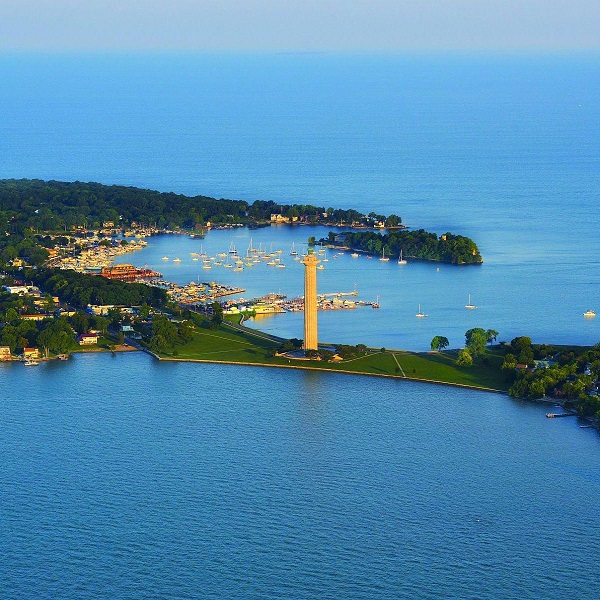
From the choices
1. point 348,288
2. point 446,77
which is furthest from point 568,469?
point 446,77

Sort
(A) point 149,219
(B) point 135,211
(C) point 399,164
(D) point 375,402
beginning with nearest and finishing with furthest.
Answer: (D) point 375,402
(A) point 149,219
(B) point 135,211
(C) point 399,164

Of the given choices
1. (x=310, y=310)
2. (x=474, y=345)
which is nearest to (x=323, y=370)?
(x=310, y=310)

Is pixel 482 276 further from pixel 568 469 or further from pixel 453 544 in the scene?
pixel 453 544

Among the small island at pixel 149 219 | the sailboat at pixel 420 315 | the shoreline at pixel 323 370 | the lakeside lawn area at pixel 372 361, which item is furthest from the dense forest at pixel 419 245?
the shoreline at pixel 323 370

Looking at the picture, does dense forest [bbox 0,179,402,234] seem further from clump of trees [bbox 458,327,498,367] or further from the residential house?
clump of trees [bbox 458,327,498,367]

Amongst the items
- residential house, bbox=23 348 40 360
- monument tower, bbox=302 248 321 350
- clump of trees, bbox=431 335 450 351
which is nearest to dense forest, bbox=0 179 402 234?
residential house, bbox=23 348 40 360

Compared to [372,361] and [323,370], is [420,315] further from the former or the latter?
[323,370]

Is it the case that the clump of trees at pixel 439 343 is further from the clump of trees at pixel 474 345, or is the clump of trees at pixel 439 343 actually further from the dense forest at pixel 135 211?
the dense forest at pixel 135 211
